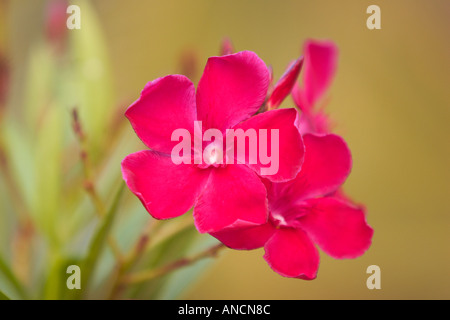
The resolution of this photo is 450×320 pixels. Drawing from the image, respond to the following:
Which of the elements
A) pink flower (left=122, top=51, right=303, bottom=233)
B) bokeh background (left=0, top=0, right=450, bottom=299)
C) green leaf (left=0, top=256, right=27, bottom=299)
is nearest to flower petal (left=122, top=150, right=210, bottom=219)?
pink flower (left=122, top=51, right=303, bottom=233)

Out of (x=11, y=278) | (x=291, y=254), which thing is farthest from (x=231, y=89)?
(x=11, y=278)

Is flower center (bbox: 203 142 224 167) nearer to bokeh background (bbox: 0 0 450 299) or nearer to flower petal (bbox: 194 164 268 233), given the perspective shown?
flower petal (bbox: 194 164 268 233)

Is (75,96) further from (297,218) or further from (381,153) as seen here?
(381,153)

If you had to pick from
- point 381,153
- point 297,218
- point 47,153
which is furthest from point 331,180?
point 381,153

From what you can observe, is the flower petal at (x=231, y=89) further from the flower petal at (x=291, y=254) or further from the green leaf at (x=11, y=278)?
the green leaf at (x=11, y=278)

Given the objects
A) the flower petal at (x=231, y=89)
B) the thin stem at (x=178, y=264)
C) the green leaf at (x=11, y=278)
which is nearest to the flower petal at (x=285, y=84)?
the flower petal at (x=231, y=89)

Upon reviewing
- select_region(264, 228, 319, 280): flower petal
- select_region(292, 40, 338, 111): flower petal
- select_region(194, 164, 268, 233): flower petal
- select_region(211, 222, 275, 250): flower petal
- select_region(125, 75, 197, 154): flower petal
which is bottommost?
select_region(264, 228, 319, 280): flower petal
